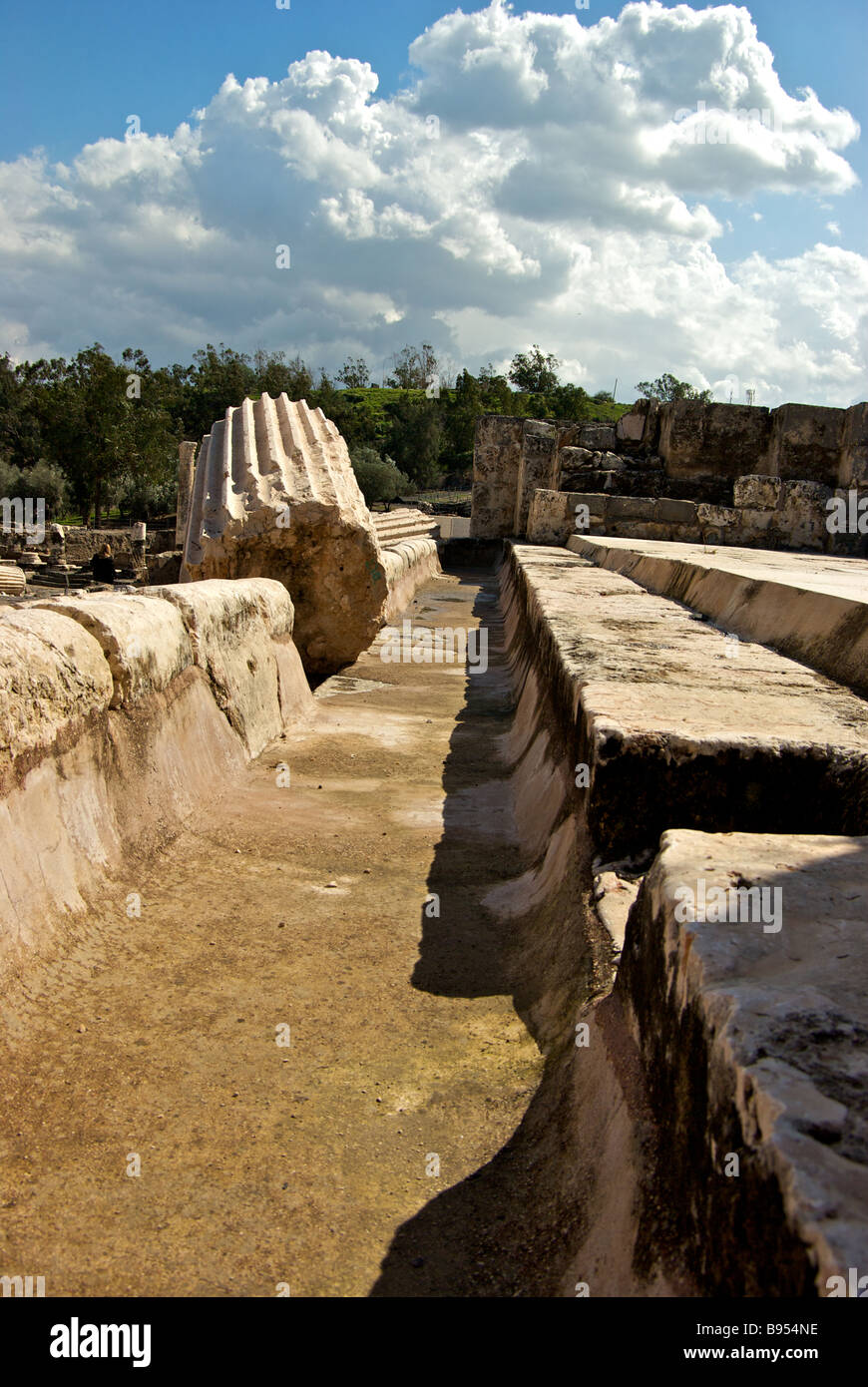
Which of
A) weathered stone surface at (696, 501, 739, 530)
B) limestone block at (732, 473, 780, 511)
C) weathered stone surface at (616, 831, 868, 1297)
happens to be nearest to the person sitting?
weathered stone surface at (696, 501, 739, 530)

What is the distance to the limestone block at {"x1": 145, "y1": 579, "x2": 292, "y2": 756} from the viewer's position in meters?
3.09

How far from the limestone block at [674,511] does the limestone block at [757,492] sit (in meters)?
0.49

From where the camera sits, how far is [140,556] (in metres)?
21.2

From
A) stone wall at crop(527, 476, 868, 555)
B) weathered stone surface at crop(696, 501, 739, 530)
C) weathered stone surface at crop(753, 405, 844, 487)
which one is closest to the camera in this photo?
stone wall at crop(527, 476, 868, 555)

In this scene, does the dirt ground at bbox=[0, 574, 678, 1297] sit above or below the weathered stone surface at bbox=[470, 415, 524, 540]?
below

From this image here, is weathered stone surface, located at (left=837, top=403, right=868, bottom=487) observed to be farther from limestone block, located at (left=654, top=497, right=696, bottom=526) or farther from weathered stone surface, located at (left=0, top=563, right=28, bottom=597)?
weathered stone surface, located at (left=0, top=563, right=28, bottom=597)

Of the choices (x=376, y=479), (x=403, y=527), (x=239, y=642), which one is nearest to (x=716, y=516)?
(x=403, y=527)

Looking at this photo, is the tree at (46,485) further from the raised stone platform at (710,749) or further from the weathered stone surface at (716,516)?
the raised stone platform at (710,749)

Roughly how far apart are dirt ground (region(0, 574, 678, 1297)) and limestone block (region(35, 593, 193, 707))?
0.46 meters

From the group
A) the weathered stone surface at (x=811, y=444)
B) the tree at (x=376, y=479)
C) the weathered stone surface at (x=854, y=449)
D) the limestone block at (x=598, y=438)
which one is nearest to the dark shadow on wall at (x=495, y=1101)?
the weathered stone surface at (x=854, y=449)

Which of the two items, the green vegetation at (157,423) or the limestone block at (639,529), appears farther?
the green vegetation at (157,423)

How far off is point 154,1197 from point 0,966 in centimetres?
59

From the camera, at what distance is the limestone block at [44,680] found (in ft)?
6.26
